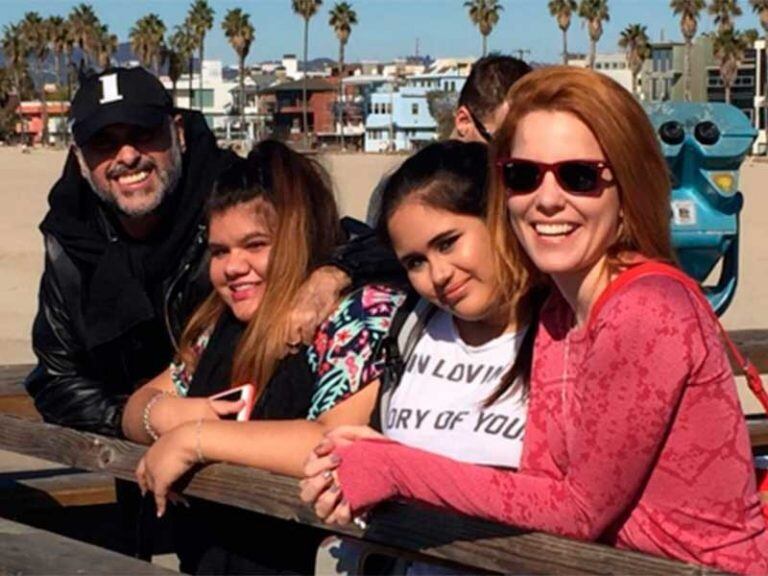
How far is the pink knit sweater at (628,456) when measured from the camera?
7.64 feet

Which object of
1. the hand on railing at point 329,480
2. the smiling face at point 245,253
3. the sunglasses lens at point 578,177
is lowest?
the hand on railing at point 329,480

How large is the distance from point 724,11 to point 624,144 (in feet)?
332

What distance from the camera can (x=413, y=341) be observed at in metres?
3.09

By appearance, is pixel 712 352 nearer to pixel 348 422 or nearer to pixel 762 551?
pixel 762 551

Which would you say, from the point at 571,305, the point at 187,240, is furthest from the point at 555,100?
the point at 187,240

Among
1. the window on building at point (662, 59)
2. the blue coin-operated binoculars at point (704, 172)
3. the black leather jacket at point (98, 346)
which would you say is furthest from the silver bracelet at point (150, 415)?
the window on building at point (662, 59)

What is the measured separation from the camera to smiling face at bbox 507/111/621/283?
8.13 ft

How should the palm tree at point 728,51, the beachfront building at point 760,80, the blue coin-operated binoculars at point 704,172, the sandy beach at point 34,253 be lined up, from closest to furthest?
1. the blue coin-operated binoculars at point 704,172
2. the sandy beach at point 34,253
3. the palm tree at point 728,51
4. the beachfront building at point 760,80

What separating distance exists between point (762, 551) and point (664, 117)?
3650 mm

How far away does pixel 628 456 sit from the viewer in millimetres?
2359

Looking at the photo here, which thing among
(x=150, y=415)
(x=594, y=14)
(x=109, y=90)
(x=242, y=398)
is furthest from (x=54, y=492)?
(x=594, y=14)

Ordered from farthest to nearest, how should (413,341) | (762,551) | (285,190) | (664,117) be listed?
1. (664,117)
2. (285,190)
3. (413,341)
4. (762,551)

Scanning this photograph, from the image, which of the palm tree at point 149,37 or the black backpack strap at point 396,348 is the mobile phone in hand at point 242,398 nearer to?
the black backpack strap at point 396,348

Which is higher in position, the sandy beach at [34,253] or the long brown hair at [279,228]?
the long brown hair at [279,228]
